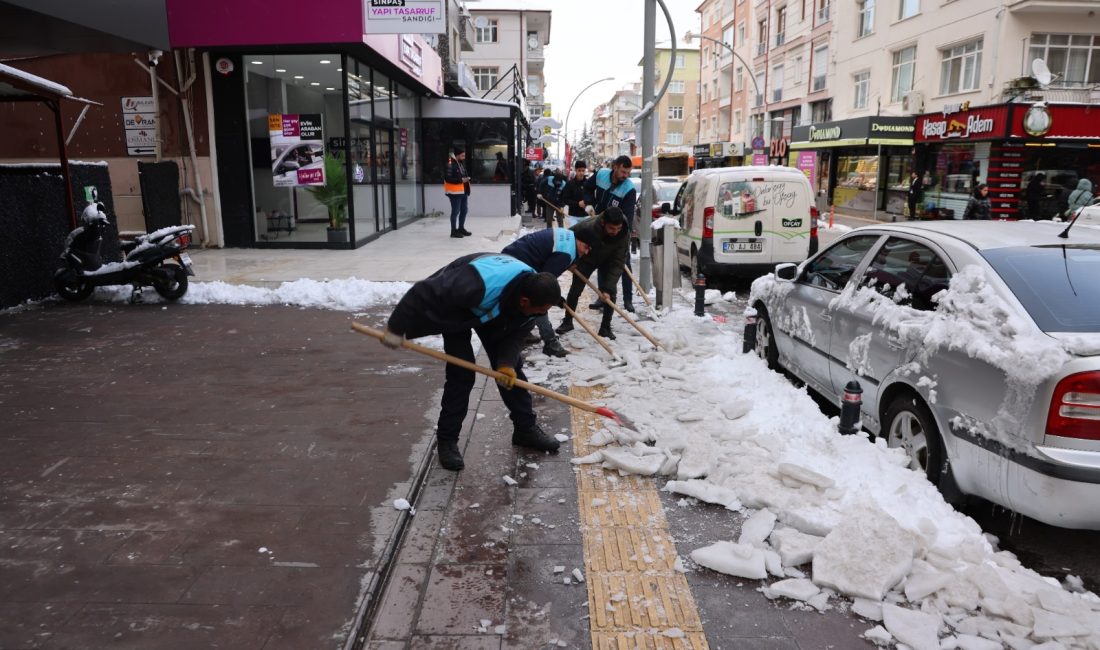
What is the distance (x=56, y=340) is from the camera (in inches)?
286

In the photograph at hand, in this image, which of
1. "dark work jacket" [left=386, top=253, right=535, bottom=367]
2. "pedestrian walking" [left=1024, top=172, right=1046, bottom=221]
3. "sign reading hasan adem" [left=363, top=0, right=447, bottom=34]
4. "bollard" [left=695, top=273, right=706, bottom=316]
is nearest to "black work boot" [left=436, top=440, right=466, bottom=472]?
"dark work jacket" [left=386, top=253, right=535, bottom=367]

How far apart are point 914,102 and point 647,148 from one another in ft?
70.2

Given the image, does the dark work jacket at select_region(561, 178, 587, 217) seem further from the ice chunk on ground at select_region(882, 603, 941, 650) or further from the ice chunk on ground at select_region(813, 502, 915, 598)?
the ice chunk on ground at select_region(882, 603, 941, 650)

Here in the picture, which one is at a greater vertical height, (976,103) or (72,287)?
(976,103)

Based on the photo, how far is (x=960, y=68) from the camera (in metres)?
25.1

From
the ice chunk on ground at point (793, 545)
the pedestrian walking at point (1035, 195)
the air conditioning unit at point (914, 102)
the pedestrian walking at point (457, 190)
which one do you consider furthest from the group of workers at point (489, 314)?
the air conditioning unit at point (914, 102)

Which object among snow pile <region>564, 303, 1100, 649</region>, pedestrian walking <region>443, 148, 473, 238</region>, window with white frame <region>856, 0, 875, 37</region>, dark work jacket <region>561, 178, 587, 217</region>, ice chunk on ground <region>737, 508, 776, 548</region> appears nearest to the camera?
snow pile <region>564, 303, 1100, 649</region>

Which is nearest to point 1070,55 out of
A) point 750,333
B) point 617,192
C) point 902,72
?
point 902,72

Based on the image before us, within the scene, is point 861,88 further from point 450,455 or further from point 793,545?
point 793,545

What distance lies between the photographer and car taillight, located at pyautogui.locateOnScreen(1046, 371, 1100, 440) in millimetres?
3174

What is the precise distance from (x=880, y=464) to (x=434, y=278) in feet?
8.87

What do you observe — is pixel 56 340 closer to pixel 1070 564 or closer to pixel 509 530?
pixel 509 530

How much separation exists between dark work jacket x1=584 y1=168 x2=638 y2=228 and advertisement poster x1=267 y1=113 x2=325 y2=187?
5.91 metres

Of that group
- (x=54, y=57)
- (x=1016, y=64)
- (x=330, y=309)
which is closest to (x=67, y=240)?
(x=330, y=309)
